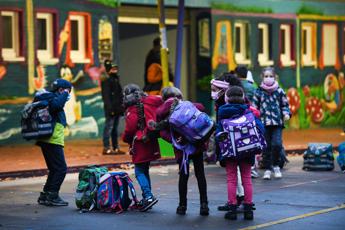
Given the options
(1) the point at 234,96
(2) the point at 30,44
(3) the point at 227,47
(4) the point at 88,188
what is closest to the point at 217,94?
(1) the point at 234,96

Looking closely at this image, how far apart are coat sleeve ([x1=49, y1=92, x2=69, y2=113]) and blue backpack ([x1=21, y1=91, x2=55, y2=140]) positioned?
0.25ft

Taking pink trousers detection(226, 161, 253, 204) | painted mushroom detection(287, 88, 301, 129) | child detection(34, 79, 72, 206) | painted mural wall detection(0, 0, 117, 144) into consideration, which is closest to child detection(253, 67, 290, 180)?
child detection(34, 79, 72, 206)

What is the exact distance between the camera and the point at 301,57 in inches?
1203

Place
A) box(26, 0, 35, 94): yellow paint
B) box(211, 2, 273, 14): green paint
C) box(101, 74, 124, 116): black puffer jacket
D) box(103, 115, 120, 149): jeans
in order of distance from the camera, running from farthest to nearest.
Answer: box(211, 2, 273, 14): green paint
box(26, 0, 35, 94): yellow paint
box(101, 74, 124, 116): black puffer jacket
box(103, 115, 120, 149): jeans

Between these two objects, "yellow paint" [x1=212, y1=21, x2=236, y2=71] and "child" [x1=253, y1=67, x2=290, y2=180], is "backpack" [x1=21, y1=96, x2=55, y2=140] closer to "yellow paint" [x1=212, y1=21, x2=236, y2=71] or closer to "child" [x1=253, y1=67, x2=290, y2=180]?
"child" [x1=253, y1=67, x2=290, y2=180]

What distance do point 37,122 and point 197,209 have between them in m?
2.26

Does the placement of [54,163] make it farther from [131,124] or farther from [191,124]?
[191,124]

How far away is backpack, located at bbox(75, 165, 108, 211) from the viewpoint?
515 inches

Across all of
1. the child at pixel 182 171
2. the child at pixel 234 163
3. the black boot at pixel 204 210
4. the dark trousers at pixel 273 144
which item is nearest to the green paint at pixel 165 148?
the dark trousers at pixel 273 144

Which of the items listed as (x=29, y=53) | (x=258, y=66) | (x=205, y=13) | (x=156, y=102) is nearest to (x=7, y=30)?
(x=29, y=53)

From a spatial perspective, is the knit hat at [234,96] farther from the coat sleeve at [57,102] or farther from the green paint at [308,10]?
the green paint at [308,10]

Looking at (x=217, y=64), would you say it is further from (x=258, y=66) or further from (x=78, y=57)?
(x=78, y=57)

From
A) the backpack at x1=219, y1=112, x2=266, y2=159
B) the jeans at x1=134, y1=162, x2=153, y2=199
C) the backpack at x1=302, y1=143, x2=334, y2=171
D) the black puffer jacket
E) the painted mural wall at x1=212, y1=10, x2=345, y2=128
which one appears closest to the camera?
the backpack at x1=219, y1=112, x2=266, y2=159

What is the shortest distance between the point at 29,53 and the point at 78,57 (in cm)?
163
